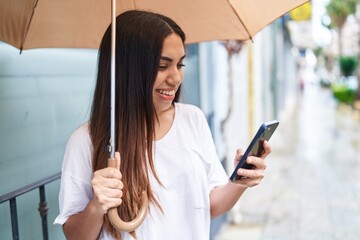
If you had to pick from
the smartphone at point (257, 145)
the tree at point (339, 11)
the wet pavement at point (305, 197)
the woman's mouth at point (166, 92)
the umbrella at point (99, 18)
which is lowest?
the wet pavement at point (305, 197)

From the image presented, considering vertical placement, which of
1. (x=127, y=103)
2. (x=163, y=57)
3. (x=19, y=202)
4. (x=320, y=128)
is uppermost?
(x=163, y=57)

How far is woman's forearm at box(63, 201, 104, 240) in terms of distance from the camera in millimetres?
1348

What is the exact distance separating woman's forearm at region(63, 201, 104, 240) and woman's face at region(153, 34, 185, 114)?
422 millimetres

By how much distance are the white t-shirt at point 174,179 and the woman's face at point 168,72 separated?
113 millimetres

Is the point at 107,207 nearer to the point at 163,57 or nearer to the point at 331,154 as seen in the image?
the point at 163,57

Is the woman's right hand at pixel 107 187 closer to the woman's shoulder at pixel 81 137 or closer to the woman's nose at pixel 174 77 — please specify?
the woman's shoulder at pixel 81 137

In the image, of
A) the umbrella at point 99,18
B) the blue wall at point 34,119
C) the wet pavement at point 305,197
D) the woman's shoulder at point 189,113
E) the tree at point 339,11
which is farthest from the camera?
the tree at point 339,11

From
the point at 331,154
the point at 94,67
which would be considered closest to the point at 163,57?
the point at 94,67

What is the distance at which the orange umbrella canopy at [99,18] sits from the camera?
1818mm

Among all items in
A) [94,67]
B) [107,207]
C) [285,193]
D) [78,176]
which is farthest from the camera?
[285,193]

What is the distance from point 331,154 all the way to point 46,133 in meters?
8.14

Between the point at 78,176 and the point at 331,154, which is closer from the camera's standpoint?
the point at 78,176

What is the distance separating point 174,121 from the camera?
1614 mm

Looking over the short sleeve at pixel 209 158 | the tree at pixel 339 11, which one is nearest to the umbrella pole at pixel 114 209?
the short sleeve at pixel 209 158
